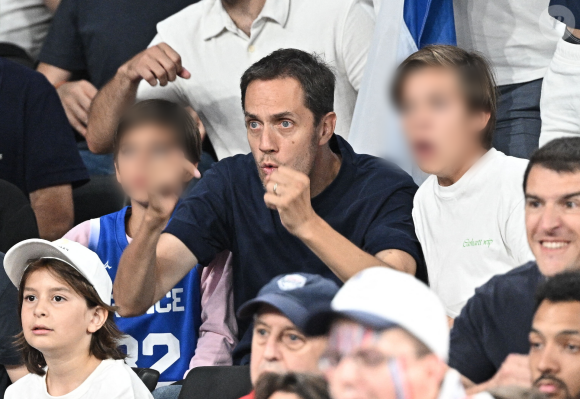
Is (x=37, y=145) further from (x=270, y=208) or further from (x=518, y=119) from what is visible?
(x=518, y=119)

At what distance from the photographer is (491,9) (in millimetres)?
2004

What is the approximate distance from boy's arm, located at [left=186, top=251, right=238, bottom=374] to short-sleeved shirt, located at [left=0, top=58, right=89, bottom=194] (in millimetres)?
748

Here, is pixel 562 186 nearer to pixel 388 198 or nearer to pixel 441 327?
pixel 441 327

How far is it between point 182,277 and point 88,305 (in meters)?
0.24

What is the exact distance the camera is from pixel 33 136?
2.55 meters

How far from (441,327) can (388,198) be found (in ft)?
2.53

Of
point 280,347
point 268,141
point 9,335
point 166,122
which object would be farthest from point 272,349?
point 166,122

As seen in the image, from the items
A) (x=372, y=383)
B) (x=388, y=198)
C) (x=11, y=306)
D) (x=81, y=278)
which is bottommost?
(x=11, y=306)

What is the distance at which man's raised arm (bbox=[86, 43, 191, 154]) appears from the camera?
2213 mm

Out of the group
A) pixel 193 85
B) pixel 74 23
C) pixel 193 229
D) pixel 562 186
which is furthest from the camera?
pixel 74 23

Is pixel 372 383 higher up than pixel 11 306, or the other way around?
pixel 372 383

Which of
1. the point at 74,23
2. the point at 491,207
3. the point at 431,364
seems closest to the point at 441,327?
the point at 431,364

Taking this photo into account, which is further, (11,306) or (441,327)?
(11,306)

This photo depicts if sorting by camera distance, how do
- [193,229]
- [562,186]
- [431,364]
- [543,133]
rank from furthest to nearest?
[193,229], [543,133], [562,186], [431,364]
